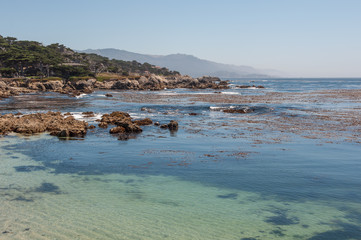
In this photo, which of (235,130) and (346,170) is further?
(235,130)

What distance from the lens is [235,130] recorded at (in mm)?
29062

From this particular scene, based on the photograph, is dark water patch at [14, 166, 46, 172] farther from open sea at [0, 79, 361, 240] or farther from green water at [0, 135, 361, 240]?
green water at [0, 135, 361, 240]

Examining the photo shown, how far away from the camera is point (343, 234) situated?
9727mm

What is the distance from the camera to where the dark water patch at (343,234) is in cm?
952

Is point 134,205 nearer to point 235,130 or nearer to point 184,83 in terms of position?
point 235,130

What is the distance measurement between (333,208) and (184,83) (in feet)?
464

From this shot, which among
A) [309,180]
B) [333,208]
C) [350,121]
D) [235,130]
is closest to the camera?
[333,208]

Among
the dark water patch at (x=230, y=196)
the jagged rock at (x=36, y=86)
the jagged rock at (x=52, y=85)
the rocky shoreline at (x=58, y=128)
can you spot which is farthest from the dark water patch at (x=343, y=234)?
the jagged rock at (x=52, y=85)

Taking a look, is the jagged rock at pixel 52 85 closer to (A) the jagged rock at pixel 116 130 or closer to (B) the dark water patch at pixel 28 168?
(A) the jagged rock at pixel 116 130

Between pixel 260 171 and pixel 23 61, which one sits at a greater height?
pixel 23 61

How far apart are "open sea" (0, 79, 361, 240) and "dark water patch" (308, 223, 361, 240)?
32mm

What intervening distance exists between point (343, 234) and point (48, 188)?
39.0ft

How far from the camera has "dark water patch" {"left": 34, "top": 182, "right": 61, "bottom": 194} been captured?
13.2 meters

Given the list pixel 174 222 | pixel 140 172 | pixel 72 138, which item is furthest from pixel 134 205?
pixel 72 138
